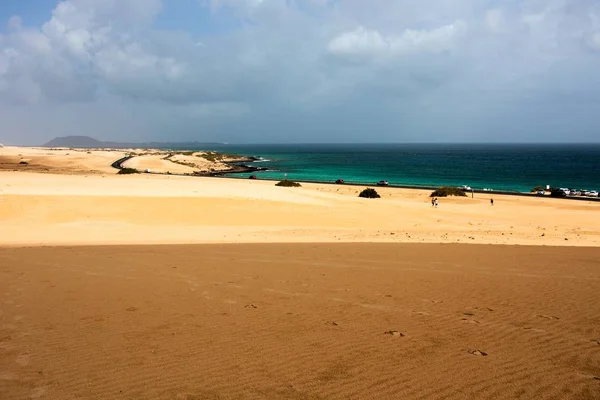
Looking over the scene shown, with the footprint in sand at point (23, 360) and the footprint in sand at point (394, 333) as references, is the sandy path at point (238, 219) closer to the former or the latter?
the footprint in sand at point (394, 333)

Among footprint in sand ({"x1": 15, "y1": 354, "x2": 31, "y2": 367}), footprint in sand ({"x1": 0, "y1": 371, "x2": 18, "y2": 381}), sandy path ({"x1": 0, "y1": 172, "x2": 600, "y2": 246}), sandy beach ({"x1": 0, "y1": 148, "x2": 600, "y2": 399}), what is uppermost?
footprint in sand ({"x1": 0, "y1": 371, "x2": 18, "y2": 381})

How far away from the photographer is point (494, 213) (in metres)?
30.9

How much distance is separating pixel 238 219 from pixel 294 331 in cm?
1748

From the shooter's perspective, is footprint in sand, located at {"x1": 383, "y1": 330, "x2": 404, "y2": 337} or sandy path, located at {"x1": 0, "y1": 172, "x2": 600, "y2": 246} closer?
footprint in sand, located at {"x1": 383, "y1": 330, "x2": 404, "y2": 337}

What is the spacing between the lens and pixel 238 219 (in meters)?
23.5

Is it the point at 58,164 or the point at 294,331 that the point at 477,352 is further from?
the point at 58,164

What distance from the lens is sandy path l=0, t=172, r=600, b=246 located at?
18391mm

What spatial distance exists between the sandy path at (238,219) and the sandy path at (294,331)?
7.02 meters

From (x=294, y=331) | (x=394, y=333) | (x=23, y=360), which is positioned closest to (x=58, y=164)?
(x=23, y=360)

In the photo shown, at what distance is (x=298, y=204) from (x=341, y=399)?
24.7 meters

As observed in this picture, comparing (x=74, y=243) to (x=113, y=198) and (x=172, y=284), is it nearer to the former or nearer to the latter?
(x=172, y=284)

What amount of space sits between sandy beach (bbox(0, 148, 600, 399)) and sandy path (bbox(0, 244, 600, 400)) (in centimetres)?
3

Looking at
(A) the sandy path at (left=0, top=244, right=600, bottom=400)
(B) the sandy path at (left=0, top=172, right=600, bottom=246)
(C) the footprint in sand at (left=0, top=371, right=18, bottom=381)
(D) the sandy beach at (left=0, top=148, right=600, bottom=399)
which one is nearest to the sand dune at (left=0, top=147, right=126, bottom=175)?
(B) the sandy path at (left=0, top=172, right=600, bottom=246)

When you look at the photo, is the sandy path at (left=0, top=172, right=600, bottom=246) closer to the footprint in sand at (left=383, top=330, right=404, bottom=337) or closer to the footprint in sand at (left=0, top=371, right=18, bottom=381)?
the footprint in sand at (left=383, top=330, right=404, bottom=337)
